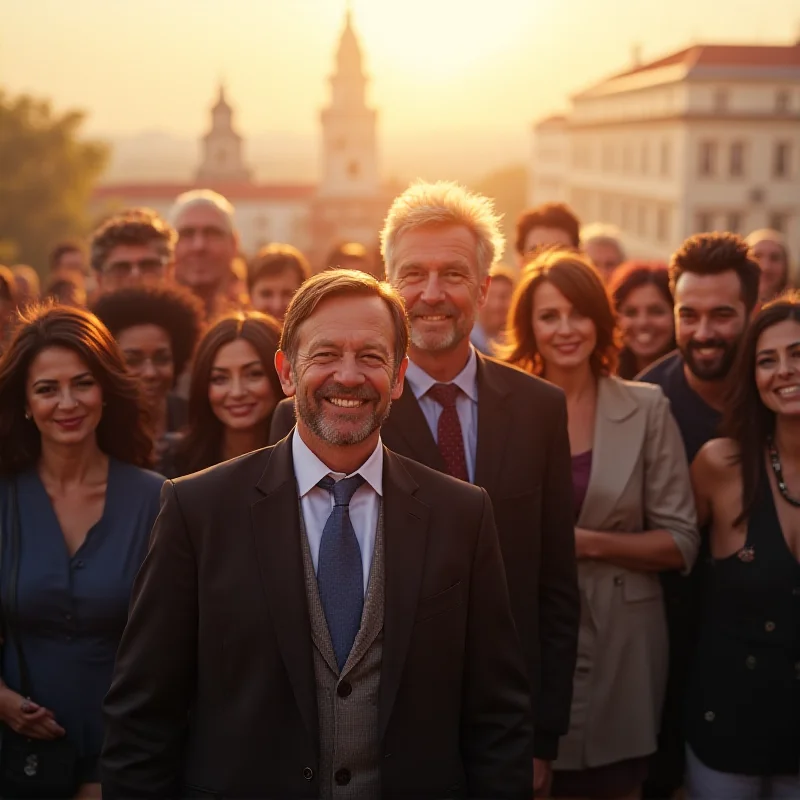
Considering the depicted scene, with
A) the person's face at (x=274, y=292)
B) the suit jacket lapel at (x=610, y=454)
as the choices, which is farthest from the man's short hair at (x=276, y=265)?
the suit jacket lapel at (x=610, y=454)

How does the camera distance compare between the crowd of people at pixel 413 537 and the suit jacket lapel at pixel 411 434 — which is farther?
the suit jacket lapel at pixel 411 434

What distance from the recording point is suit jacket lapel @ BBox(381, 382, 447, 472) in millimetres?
3578

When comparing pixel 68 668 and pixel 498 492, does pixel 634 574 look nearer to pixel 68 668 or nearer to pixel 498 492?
pixel 498 492

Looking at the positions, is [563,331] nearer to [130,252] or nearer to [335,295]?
[335,295]

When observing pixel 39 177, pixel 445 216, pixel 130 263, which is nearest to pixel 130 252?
pixel 130 263

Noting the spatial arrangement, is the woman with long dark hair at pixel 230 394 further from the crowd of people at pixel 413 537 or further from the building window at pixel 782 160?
the building window at pixel 782 160

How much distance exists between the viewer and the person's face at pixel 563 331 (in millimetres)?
4328

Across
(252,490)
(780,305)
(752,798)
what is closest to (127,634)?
(252,490)

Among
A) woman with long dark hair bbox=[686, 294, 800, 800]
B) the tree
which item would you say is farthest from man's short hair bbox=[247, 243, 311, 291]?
the tree

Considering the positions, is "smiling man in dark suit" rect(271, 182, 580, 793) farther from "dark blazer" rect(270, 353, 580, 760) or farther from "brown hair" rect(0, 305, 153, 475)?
"brown hair" rect(0, 305, 153, 475)

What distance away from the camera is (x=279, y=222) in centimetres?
9494

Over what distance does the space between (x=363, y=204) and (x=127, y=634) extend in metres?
69.4

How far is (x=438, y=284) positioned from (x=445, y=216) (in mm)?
250

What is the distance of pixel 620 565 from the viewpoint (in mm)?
4152
